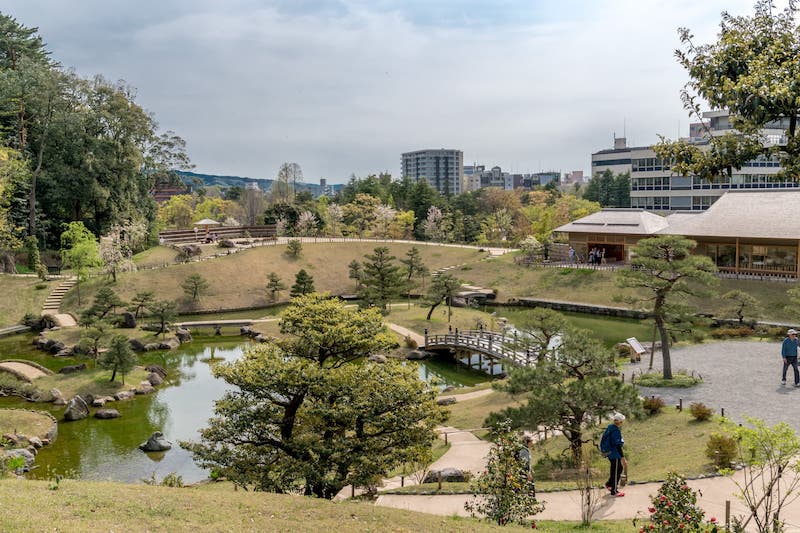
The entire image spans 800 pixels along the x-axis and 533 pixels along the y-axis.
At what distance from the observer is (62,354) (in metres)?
28.5

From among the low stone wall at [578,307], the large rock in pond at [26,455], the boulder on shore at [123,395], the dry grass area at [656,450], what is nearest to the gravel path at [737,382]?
the dry grass area at [656,450]

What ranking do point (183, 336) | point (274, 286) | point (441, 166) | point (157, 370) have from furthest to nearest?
1. point (441, 166)
2. point (274, 286)
3. point (183, 336)
4. point (157, 370)

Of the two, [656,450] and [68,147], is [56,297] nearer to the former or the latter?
[68,147]

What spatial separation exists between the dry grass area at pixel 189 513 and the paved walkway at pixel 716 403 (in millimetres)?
1707

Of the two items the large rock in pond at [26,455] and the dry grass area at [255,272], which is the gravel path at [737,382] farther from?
the dry grass area at [255,272]

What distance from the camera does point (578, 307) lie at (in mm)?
38000

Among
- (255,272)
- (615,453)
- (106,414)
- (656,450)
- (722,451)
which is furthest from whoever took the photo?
(255,272)

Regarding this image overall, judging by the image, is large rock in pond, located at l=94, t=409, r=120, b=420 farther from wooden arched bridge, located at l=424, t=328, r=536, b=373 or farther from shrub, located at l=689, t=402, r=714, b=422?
shrub, located at l=689, t=402, r=714, b=422

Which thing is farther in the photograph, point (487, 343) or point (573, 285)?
point (573, 285)

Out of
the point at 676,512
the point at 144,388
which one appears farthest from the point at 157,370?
the point at 676,512

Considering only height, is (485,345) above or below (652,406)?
below

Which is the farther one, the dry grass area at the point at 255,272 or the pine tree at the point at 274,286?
the pine tree at the point at 274,286

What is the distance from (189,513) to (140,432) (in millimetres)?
12906

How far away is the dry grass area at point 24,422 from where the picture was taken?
18200mm
